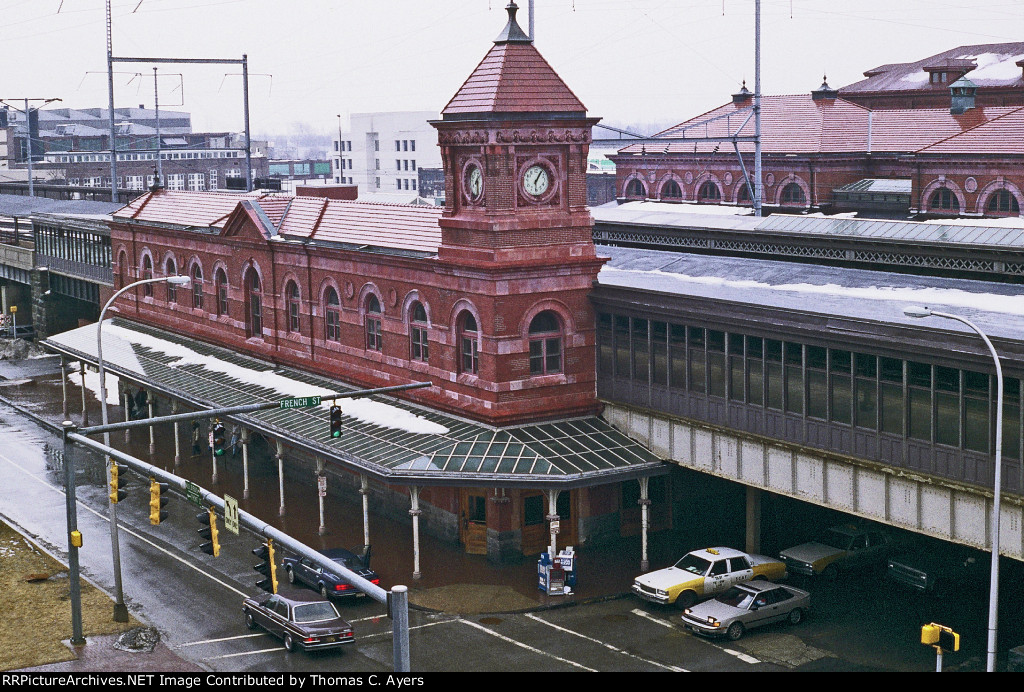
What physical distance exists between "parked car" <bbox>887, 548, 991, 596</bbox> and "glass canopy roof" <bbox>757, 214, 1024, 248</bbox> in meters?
9.50

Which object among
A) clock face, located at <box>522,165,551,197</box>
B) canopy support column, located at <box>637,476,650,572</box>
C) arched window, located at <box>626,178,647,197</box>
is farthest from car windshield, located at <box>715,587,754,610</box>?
arched window, located at <box>626,178,647,197</box>

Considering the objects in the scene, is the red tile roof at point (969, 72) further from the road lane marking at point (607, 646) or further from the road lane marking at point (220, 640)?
the road lane marking at point (220, 640)

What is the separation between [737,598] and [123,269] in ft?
159

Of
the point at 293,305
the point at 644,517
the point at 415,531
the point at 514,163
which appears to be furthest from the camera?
the point at 293,305

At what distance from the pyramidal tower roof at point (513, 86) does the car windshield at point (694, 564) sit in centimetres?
1535

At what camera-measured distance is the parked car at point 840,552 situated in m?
39.8

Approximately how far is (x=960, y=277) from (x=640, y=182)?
5957cm

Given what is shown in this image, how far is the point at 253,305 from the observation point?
59.9 m

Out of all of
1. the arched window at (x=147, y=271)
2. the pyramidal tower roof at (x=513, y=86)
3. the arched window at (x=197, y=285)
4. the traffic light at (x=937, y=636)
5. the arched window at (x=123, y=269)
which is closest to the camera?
the traffic light at (x=937, y=636)

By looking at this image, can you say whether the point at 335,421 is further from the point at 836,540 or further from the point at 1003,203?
the point at 1003,203

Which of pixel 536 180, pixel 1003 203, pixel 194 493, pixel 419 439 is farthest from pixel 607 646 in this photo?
pixel 1003 203

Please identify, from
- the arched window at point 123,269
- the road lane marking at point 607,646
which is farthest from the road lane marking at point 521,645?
the arched window at point 123,269

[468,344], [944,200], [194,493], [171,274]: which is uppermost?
[944,200]

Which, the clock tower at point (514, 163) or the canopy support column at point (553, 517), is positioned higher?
the clock tower at point (514, 163)
